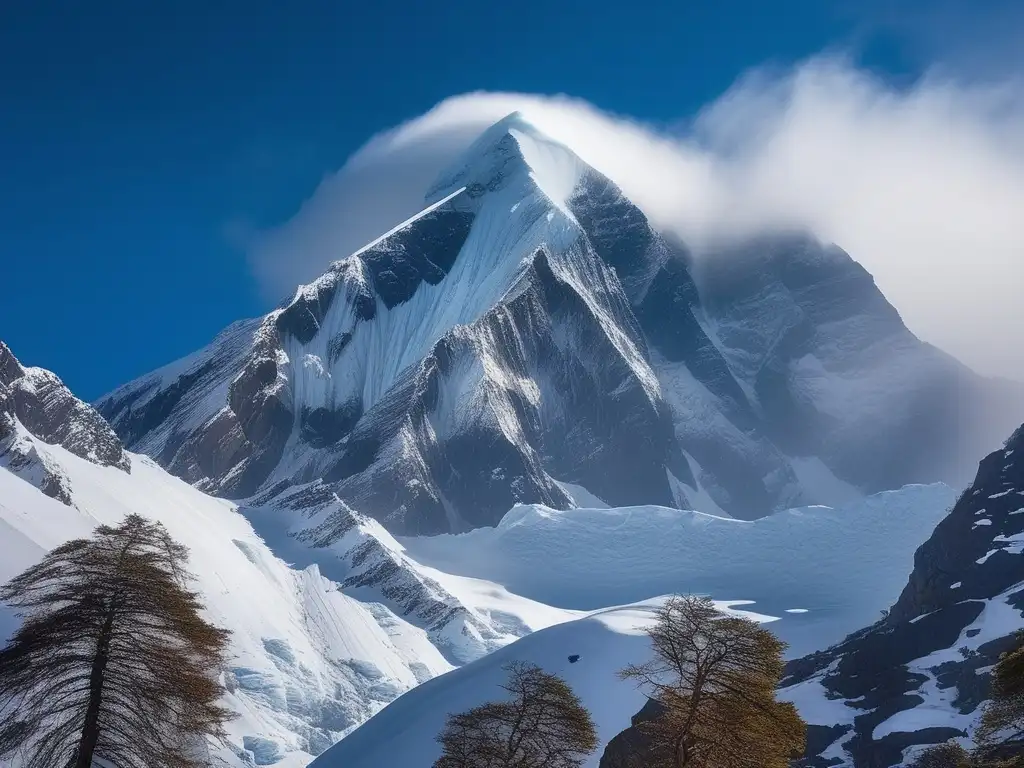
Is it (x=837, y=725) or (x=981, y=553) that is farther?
(x=981, y=553)

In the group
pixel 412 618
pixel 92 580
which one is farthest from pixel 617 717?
pixel 412 618

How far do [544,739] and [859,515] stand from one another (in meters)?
181

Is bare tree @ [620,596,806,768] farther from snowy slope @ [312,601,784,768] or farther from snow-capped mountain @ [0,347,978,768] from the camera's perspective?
snow-capped mountain @ [0,347,978,768]

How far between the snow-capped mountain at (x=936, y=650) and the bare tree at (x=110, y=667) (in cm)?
4160

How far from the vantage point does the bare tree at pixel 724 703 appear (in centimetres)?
2620

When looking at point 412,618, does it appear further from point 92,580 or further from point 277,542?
point 92,580

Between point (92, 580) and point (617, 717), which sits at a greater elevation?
point (617, 717)

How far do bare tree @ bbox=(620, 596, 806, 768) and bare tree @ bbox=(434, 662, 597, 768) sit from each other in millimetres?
2082

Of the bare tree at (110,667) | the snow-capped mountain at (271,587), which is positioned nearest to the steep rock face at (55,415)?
the snow-capped mountain at (271,587)

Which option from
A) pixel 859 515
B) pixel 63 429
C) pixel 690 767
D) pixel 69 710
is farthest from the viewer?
pixel 859 515

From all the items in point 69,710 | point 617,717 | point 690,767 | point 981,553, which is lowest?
point 690,767

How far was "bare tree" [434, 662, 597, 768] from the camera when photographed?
2869 centimetres

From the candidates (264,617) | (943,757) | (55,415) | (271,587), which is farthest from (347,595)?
(943,757)

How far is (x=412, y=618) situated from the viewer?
537 ft
